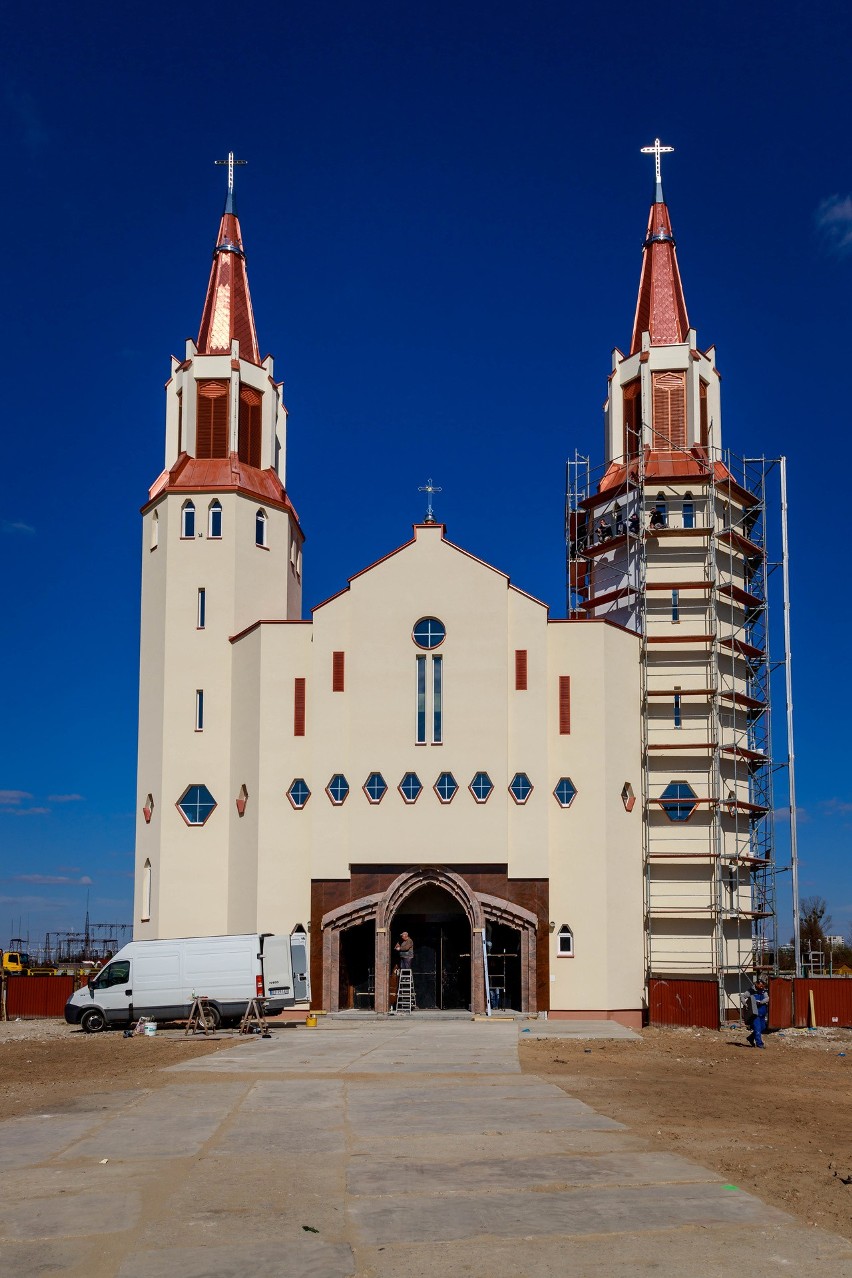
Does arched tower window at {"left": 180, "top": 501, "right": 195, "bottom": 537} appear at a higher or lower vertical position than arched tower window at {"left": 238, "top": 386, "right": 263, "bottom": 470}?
lower

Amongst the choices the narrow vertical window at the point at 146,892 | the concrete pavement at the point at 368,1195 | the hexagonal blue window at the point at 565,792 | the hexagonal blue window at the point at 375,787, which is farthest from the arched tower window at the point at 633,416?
the concrete pavement at the point at 368,1195

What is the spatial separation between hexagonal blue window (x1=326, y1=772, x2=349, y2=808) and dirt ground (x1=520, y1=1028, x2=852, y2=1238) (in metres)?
10.6

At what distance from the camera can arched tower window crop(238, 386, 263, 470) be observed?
4403 centimetres

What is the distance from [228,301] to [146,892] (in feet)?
65.6

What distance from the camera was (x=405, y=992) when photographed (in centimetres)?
3812

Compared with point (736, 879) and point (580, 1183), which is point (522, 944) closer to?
point (736, 879)

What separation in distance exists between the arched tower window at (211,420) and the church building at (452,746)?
2.9 inches

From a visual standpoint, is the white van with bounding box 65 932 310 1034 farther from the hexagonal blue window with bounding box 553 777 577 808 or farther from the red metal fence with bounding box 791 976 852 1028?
→ the red metal fence with bounding box 791 976 852 1028

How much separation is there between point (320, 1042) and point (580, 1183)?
17.2 metres

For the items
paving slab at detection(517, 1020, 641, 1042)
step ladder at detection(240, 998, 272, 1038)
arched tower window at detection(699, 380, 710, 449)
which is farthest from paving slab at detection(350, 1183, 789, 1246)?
arched tower window at detection(699, 380, 710, 449)

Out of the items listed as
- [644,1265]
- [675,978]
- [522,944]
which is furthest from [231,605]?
[644,1265]

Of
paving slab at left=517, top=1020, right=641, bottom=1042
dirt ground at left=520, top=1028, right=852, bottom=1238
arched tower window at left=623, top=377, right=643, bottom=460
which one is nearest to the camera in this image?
dirt ground at left=520, top=1028, right=852, bottom=1238

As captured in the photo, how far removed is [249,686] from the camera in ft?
131

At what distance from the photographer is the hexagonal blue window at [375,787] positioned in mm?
38219
